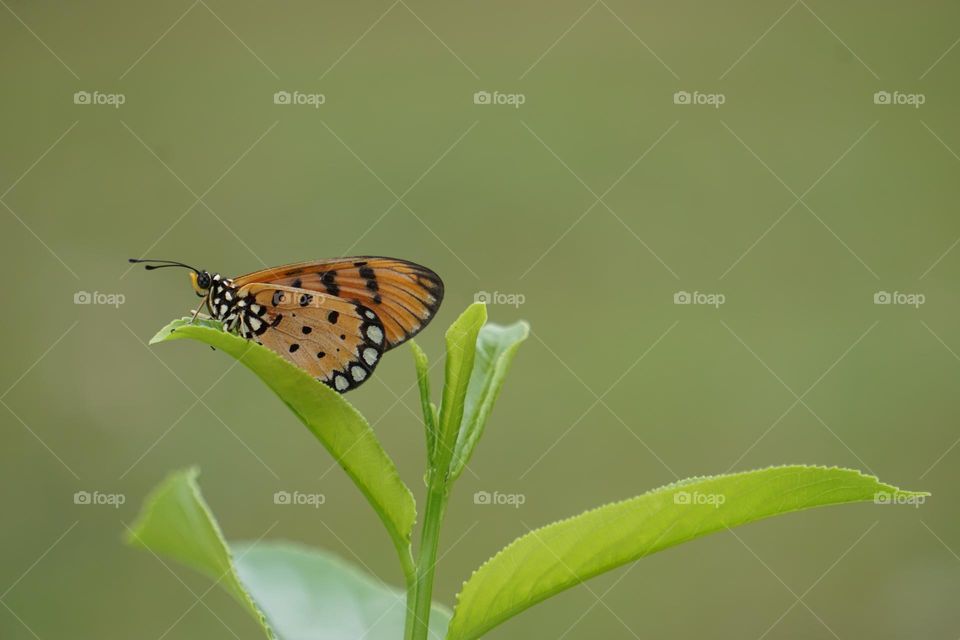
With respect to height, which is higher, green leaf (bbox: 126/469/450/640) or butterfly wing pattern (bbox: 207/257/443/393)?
butterfly wing pattern (bbox: 207/257/443/393)

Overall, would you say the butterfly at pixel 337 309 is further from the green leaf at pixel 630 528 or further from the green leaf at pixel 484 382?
the green leaf at pixel 630 528

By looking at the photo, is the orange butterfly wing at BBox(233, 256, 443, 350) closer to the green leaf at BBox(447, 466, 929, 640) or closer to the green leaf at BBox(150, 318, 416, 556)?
the green leaf at BBox(150, 318, 416, 556)

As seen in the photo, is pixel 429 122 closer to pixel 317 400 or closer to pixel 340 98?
pixel 340 98

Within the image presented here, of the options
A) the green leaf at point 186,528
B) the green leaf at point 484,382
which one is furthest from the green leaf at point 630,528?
the green leaf at point 186,528

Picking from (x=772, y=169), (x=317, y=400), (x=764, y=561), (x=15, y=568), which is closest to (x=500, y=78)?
(x=772, y=169)

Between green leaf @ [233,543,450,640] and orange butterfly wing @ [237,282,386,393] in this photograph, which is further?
orange butterfly wing @ [237,282,386,393]

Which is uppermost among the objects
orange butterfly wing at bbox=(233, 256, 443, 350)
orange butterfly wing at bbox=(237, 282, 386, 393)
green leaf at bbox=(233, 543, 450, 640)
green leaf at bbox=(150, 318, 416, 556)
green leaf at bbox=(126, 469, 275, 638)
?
orange butterfly wing at bbox=(233, 256, 443, 350)

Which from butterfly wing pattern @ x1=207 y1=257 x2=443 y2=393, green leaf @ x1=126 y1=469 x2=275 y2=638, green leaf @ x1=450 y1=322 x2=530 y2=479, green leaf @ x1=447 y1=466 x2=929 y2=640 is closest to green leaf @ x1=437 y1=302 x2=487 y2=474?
green leaf @ x1=450 y1=322 x2=530 y2=479

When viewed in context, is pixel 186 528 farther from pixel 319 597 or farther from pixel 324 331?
pixel 324 331
